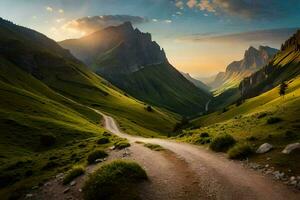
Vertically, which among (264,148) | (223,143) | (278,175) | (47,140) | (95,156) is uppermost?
(264,148)

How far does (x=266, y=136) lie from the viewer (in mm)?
33281

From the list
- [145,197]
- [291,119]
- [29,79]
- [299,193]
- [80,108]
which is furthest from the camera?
[29,79]

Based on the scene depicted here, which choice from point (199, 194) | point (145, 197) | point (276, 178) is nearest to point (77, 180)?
point (145, 197)

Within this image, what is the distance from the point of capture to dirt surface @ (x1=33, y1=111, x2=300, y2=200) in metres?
19.8

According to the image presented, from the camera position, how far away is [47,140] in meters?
66.4

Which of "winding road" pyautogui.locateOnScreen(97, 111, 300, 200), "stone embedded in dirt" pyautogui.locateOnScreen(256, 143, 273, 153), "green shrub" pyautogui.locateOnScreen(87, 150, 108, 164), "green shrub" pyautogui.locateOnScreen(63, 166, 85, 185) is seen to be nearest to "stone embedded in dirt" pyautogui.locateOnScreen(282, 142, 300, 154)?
"stone embedded in dirt" pyautogui.locateOnScreen(256, 143, 273, 153)

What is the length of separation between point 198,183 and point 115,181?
5.68 metres

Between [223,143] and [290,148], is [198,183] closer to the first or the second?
[290,148]

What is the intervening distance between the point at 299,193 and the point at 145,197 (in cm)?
916

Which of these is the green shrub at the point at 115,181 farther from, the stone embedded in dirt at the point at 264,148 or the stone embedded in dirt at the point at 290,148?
the stone embedded in dirt at the point at 290,148

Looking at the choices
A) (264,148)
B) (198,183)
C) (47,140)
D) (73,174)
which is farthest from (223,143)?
(47,140)

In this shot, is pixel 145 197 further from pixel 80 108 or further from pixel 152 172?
pixel 80 108

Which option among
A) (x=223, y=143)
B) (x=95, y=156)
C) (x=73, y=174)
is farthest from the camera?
(x=95, y=156)

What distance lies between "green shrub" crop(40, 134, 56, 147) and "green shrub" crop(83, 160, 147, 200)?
45.3 meters
